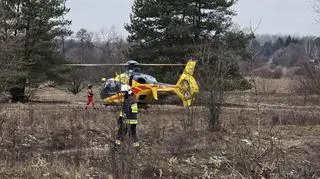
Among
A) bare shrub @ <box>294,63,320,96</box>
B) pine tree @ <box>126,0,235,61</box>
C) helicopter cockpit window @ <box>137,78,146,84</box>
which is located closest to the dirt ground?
bare shrub @ <box>294,63,320,96</box>

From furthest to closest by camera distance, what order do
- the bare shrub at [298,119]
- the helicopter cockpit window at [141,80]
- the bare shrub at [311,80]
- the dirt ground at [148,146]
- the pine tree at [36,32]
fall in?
the pine tree at [36,32]
the helicopter cockpit window at [141,80]
the bare shrub at [298,119]
the bare shrub at [311,80]
the dirt ground at [148,146]

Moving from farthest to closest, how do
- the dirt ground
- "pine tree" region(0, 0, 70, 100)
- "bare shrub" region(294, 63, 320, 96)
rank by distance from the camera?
"pine tree" region(0, 0, 70, 100), "bare shrub" region(294, 63, 320, 96), the dirt ground

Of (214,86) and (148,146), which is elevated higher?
(214,86)

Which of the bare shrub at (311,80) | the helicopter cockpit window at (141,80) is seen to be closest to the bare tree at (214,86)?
the bare shrub at (311,80)

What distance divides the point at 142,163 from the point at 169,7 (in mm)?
24475

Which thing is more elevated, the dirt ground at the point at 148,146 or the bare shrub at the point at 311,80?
the bare shrub at the point at 311,80

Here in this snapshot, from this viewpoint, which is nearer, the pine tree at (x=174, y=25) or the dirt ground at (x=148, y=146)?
the dirt ground at (x=148, y=146)

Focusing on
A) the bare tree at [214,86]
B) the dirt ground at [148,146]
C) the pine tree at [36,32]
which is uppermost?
the pine tree at [36,32]

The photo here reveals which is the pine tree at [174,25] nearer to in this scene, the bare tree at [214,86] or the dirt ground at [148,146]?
the dirt ground at [148,146]

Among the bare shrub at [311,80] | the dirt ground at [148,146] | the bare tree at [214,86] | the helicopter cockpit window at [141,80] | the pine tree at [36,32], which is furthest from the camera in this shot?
the pine tree at [36,32]

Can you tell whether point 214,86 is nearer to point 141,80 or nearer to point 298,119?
point 298,119

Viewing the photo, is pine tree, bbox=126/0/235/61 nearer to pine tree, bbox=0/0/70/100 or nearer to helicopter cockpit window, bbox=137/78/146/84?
pine tree, bbox=0/0/70/100

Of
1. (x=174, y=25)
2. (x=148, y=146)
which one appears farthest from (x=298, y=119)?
(x=174, y=25)

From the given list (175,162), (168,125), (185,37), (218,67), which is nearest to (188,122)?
(168,125)
